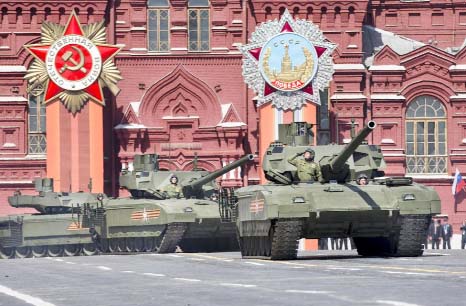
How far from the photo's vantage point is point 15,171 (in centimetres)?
6212

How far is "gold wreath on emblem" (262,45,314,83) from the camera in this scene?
188 ft

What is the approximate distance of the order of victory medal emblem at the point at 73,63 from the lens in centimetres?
5878

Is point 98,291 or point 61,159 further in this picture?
point 61,159

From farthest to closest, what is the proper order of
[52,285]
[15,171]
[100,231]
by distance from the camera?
[15,171] → [100,231] → [52,285]

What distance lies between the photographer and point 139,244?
4375 centimetres

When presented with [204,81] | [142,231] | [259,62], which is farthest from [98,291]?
[204,81]

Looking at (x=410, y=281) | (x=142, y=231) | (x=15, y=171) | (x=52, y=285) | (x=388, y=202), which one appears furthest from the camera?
(x=15, y=171)

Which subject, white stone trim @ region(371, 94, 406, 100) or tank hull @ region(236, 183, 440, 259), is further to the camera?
white stone trim @ region(371, 94, 406, 100)

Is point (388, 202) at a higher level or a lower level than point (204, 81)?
lower

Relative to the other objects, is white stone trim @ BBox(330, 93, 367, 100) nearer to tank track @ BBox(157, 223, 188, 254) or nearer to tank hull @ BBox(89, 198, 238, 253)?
tank hull @ BBox(89, 198, 238, 253)

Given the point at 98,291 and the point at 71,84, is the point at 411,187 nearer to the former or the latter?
the point at 98,291

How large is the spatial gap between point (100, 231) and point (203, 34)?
703 inches

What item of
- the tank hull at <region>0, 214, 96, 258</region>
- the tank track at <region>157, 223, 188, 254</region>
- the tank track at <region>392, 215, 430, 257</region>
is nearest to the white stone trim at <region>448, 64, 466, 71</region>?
the tank hull at <region>0, 214, 96, 258</region>

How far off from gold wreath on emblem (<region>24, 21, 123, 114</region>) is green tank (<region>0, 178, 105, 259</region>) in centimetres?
756
